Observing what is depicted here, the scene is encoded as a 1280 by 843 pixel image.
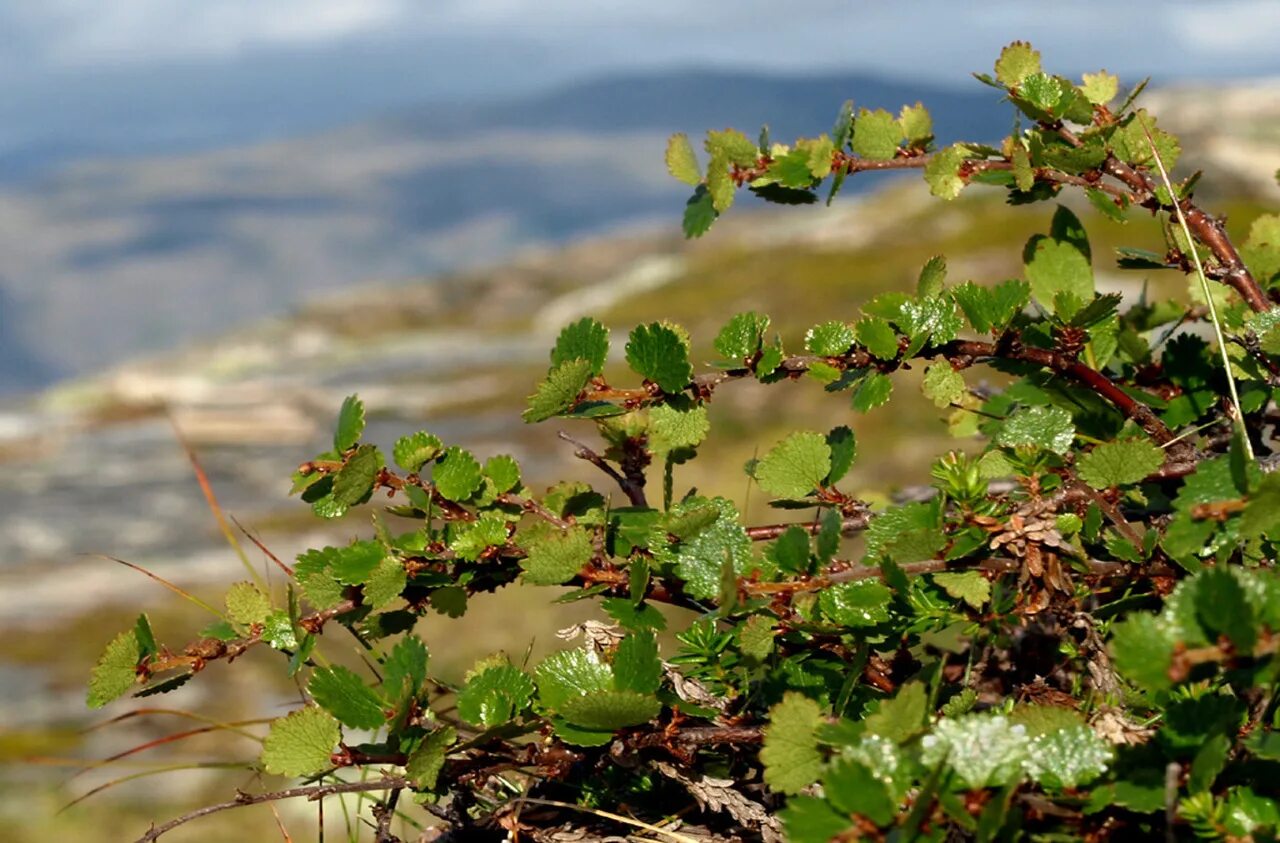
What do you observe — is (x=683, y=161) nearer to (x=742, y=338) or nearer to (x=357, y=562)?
(x=742, y=338)

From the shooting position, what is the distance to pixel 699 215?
8.39 ft

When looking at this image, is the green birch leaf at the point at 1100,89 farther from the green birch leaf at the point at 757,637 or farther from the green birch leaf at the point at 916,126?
the green birch leaf at the point at 757,637

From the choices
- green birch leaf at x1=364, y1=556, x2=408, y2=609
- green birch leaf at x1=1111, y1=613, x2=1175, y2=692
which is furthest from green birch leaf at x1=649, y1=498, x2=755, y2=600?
green birch leaf at x1=1111, y1=613, x2=1175, y2=692

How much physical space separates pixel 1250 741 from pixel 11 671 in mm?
25922

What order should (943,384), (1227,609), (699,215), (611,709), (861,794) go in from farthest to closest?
1. (699,215)
2. (943,384)
3. (611,709)
4. (861,794)
5. (1227,609)

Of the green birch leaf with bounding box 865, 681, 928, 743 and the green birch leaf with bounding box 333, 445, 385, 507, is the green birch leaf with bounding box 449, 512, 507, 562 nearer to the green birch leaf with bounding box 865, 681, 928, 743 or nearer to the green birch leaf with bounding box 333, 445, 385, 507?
the green birch leaf with bounding box 333, 445, 385, 507

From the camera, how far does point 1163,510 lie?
2430 millimetres

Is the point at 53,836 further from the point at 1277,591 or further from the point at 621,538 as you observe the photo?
the point at 1277,591

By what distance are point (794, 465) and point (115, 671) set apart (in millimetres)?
1239

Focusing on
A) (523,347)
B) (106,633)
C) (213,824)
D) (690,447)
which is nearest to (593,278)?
(523,347)

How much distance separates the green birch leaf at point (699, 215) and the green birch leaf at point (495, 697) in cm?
100

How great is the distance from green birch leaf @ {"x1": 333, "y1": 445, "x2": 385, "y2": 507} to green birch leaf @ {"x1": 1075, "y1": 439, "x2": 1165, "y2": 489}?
1203mm

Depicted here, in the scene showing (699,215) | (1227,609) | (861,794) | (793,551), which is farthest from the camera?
(699,215)

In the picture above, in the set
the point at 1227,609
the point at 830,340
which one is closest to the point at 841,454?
the point at 830,340
